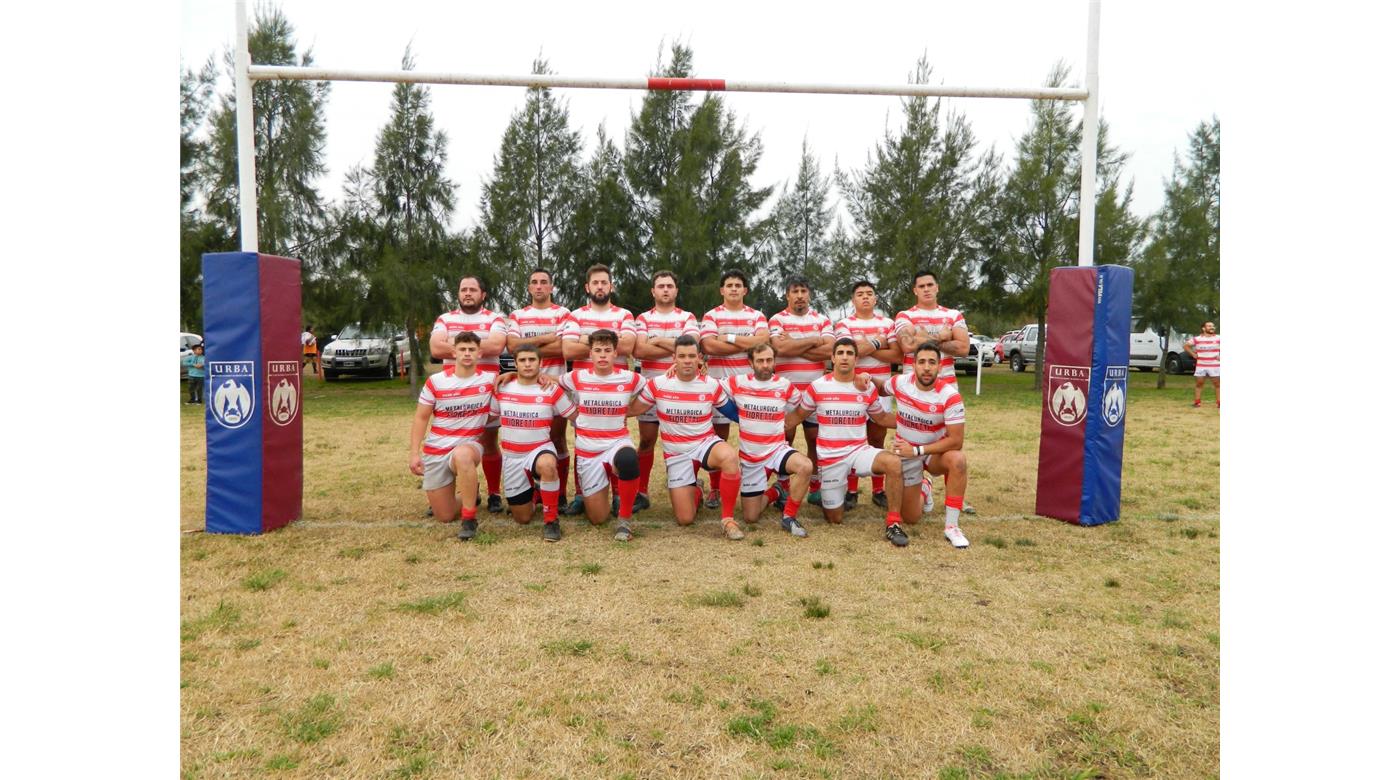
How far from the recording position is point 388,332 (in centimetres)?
1934

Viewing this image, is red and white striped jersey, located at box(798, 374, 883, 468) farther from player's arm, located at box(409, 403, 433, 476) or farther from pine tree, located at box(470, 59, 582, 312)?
pine tree, located at box(470, 59, 582, 312)

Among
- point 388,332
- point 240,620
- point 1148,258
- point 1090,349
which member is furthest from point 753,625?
point 1148,258

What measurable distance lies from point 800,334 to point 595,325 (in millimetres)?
1664

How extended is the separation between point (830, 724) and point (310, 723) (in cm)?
189

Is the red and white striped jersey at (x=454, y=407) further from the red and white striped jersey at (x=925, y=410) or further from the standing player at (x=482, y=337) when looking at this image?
the red and white striped jersey at (x=925, y=410)

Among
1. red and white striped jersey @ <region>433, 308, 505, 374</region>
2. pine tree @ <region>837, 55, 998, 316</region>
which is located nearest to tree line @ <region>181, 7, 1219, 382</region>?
pine tree @ <region>837, 55, 998, 316</region>

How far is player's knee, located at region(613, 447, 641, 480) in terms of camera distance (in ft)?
18.1

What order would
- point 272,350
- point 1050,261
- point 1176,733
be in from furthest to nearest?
point 1050,261
point 272,350
point 1176,733

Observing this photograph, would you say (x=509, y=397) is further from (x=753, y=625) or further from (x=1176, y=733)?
(x=1176, y=733)

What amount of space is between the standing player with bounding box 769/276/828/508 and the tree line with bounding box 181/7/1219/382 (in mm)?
→ 12844

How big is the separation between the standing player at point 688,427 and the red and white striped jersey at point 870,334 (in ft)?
4.20

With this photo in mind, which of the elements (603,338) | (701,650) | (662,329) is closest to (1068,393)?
(662,329)

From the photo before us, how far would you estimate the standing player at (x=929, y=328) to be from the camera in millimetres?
6105

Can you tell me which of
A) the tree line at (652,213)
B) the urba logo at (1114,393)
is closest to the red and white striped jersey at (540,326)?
the urba logo at (1114,393)
